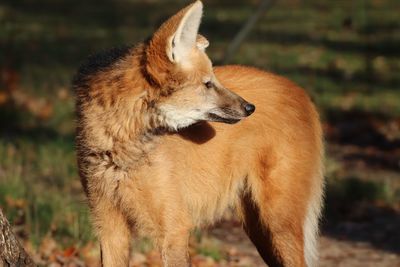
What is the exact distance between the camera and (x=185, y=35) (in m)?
4.62

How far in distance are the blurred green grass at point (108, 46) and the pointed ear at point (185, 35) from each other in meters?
2.22

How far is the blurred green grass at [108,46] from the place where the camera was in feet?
24.7

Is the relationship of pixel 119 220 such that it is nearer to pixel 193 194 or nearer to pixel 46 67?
pixel 193 194

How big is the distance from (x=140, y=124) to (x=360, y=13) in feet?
47.5

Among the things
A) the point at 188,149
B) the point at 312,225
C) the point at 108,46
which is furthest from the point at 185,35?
the point at 108,46

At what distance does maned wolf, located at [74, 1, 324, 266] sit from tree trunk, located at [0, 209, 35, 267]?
0.59 meters

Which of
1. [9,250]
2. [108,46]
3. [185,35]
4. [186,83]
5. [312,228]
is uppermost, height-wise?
[108,46]

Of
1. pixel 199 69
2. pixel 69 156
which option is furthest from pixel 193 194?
pixel 69 156

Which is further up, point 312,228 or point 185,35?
point 185,35

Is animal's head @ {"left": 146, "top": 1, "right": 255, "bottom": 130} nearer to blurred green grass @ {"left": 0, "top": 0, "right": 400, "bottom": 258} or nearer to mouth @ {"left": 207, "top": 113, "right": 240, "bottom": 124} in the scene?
mouth @ {"left": 207, "top": 113, "right": 240, "bottom": 124}

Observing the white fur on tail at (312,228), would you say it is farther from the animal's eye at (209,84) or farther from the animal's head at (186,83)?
the animal's eye at (209,84)

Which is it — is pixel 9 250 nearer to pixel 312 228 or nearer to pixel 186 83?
pixel 186 83

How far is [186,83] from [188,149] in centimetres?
55

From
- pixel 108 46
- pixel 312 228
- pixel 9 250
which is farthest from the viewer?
pixel 108 46
